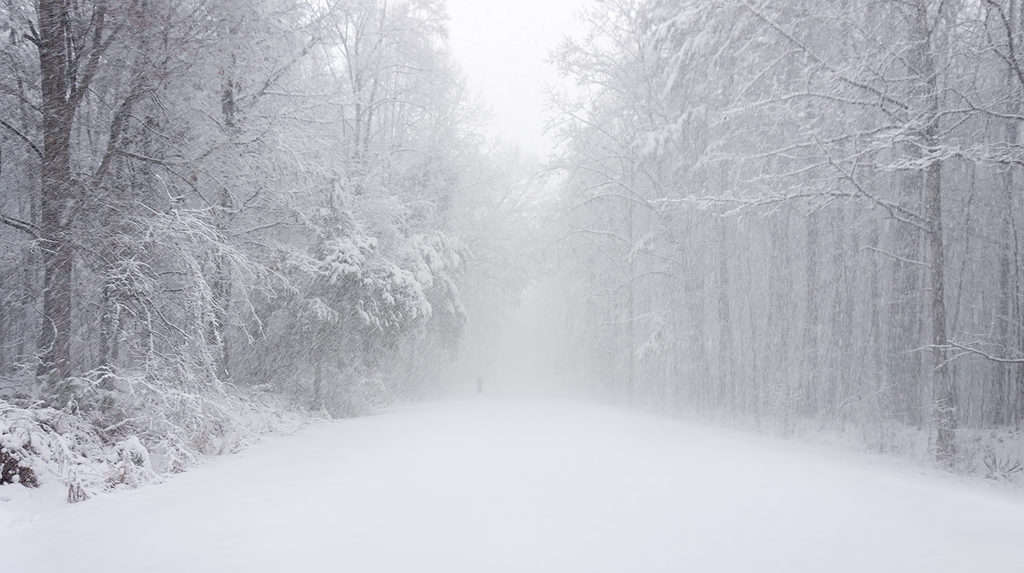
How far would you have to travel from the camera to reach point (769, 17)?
10.9m

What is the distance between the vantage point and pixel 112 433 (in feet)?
25.4

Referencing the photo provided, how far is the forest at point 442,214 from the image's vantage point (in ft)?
27.4

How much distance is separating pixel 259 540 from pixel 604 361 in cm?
2603

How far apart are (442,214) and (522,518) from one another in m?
18.6

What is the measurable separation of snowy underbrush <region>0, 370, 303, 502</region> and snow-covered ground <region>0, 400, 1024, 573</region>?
11.5 inches

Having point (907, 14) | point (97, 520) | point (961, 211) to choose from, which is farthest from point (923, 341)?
point (97, 520)

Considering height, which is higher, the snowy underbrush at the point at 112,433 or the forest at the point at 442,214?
the forest at the point at 442,214

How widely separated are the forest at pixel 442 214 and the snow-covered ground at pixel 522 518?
4.27 ft

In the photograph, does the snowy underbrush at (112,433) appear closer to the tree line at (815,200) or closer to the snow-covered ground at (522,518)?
the snow-covered ground at (522,518)

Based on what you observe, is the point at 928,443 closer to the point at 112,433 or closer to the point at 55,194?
the point at 112,433

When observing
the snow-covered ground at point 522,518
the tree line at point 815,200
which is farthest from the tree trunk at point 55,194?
the tree line at point 815,200

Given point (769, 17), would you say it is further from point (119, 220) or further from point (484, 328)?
point (484, 328)

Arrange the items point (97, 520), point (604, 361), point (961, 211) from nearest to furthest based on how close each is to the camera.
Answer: point (97, 520) < point (961, 211) < point (604, 361)

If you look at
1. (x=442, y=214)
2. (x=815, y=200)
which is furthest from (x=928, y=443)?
(x=442, y=214)
